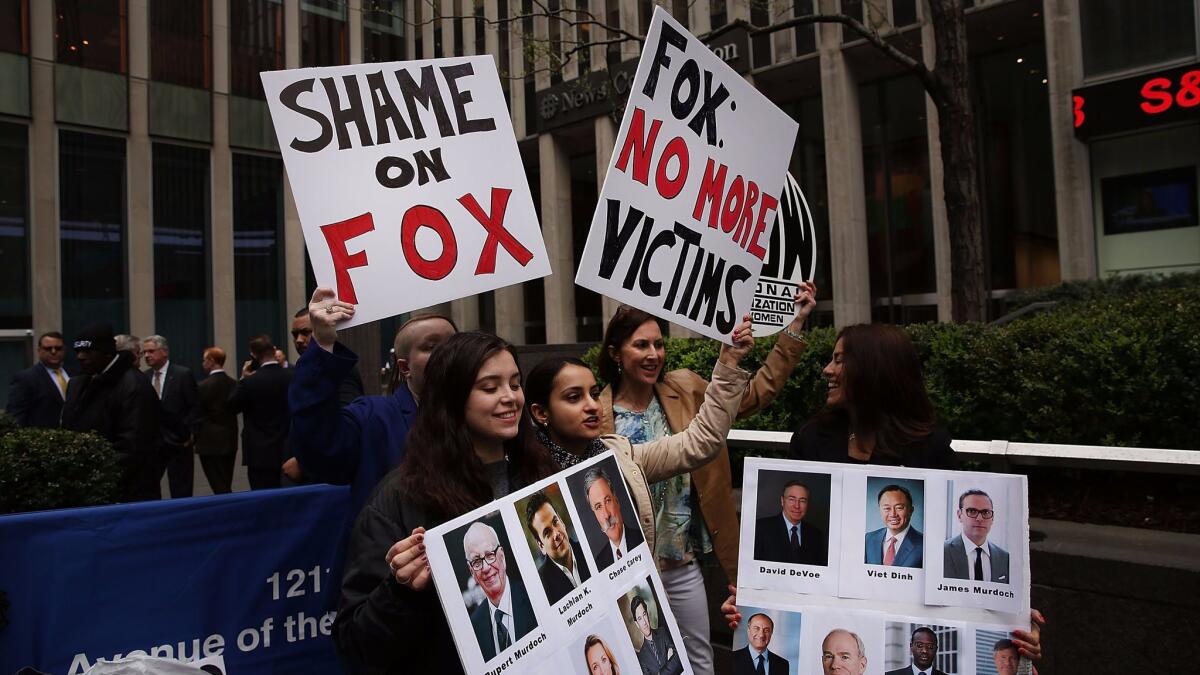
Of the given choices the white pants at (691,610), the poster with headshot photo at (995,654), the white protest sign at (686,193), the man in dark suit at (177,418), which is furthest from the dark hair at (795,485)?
the man in dark suit at (177,418)

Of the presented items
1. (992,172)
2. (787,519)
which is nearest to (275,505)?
(787,519)

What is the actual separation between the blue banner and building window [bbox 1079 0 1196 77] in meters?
17.2

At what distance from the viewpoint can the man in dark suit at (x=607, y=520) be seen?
2.00 m

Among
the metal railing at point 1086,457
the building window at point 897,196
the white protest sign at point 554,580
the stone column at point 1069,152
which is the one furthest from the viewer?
the building window at point 897,196

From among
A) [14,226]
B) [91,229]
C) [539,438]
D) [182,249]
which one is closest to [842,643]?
[539,438]

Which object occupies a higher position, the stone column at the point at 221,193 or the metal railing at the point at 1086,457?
the stone column at the point at 221,193

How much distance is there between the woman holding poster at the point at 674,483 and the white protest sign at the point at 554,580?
1.19 metres

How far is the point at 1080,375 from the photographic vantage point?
4.73 meters

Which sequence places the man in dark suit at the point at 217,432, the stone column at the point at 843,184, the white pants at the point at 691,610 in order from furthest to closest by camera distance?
the stone column at the point at 843,184
the man in dark suit at the point at 217,432
the white pants at the point at 691,610

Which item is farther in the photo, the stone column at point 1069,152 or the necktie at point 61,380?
the stone column at point 1069,152

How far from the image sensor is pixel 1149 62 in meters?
15.4

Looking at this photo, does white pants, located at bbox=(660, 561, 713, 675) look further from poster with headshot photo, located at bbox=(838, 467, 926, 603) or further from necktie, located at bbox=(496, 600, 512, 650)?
necktie, located at bbox=(496, 600, 512, 650)

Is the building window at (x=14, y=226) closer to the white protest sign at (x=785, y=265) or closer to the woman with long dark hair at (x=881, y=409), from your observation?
the white protest sign at (x=785, y=265)

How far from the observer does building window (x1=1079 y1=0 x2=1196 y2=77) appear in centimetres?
1491
